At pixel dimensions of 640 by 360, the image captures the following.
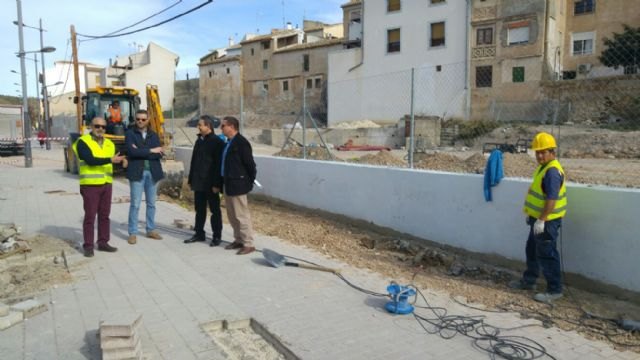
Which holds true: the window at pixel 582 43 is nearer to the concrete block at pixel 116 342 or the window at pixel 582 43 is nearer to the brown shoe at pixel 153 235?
the brown shoe at pixel 153 235

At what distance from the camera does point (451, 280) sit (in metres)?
5.84

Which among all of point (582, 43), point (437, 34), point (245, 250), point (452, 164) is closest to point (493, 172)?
point (245, 250)

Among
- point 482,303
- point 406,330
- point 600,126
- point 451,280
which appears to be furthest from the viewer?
point 600,126

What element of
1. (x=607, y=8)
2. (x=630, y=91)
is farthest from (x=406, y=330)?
(x=607, y=8)

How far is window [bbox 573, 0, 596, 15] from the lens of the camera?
123ft

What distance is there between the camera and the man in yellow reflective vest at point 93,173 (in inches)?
257

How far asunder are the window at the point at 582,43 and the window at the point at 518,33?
7.32m

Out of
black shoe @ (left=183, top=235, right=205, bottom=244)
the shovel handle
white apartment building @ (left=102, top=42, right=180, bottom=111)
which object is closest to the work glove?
the shovel handle

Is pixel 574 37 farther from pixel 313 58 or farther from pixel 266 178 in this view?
pixel 266 178

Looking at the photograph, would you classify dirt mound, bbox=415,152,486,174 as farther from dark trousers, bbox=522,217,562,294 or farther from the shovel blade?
dark trousers, bbox=522,217,562,294

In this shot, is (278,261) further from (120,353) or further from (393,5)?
(393,5)

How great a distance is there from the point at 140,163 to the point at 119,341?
411 cm

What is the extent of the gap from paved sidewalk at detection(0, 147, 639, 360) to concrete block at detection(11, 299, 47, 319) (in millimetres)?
86

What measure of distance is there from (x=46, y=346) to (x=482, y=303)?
4025 mm
